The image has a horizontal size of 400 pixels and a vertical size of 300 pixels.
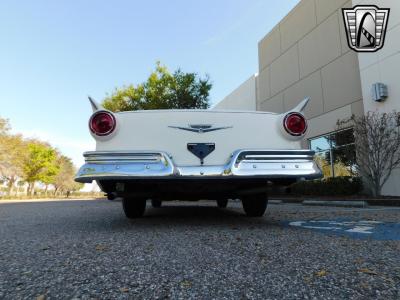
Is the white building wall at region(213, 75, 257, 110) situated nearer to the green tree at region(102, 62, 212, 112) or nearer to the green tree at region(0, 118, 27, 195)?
the green tree at region(102, 62, 212, 112)

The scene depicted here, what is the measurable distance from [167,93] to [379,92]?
1244 centimetres

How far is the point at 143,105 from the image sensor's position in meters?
20.1

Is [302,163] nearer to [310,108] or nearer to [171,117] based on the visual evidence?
[171,117]

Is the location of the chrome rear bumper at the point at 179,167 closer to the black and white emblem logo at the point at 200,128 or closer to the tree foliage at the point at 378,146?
the black and white emblem logo at the point at 200,128

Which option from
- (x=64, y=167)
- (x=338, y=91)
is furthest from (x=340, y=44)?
(x=64, y=167)

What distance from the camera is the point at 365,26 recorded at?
11.4m

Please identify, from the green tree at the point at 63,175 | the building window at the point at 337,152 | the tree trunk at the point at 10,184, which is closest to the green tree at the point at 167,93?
the building window at the point at 337,152

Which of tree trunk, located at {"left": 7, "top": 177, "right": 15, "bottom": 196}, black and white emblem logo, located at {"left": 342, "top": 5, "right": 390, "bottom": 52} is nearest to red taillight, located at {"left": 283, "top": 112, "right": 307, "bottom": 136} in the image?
black and white emblem logo, located at {"left": 342, "top": 5, "right": 390, "bottom": 52}

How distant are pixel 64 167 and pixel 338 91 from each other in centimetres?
5172

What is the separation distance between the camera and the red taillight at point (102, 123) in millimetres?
3102

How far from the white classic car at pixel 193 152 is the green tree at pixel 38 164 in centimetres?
4470

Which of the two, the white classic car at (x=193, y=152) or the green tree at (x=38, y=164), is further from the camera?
the green tree at (x=38, y=164)

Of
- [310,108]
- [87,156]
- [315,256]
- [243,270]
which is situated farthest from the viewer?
[310,108]

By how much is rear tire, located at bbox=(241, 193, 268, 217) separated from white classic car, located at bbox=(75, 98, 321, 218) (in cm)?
78
